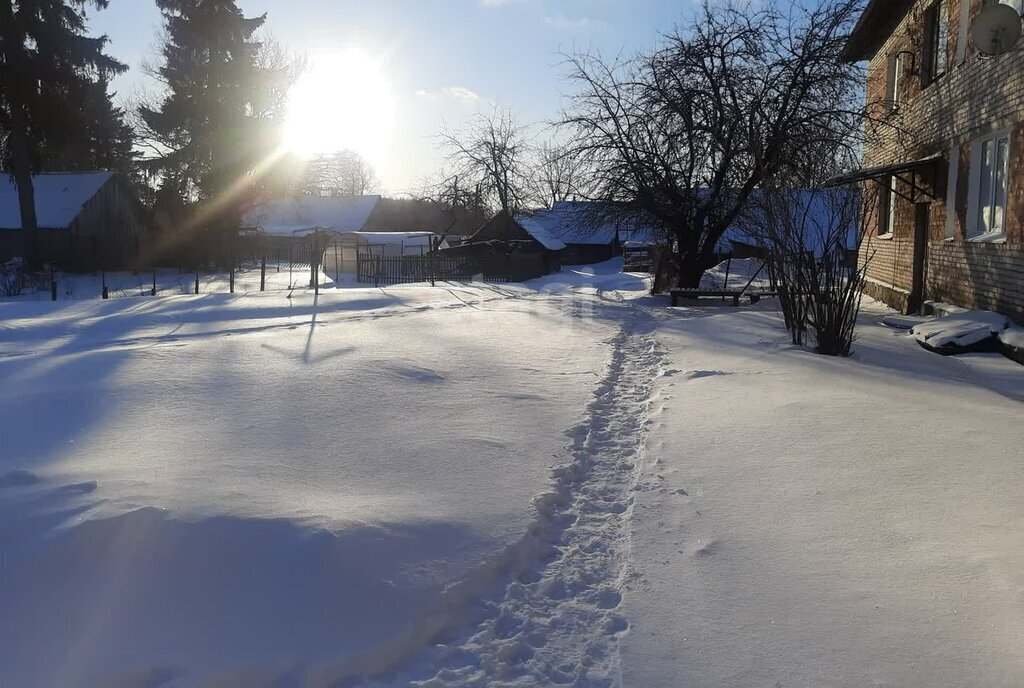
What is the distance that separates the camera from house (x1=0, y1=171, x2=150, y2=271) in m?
34.4

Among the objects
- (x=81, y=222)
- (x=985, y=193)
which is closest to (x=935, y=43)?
(x=985, y=193)

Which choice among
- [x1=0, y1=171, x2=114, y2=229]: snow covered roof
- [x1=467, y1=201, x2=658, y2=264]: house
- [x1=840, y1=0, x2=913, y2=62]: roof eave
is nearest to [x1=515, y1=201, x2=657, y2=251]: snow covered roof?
[x1=467, y1=201, x2=658, y2=264]: house

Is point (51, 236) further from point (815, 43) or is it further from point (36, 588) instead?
point (36, 588)

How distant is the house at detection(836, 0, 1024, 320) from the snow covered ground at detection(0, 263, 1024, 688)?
11.9 ft

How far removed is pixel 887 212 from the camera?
18.7 meters

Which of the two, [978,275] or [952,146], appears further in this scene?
[952,146]

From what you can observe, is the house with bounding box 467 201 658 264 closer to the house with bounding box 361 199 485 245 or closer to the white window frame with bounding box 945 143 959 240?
the white window frame with bounding box 945 143 959 240

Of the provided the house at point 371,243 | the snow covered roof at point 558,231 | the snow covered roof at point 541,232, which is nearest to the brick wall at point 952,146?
the snow covered roof at point 558,231

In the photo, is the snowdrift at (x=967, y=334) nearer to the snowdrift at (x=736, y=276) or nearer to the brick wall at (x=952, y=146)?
the brick wall at (x=952, y=146)

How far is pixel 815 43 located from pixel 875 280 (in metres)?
5.98

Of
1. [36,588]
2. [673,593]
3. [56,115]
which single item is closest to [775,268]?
[673,593]

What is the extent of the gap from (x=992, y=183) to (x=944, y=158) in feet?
6.99

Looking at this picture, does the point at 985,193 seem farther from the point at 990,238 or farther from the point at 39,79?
the point at 39,79

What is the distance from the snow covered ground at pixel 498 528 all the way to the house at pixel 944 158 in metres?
3.62
